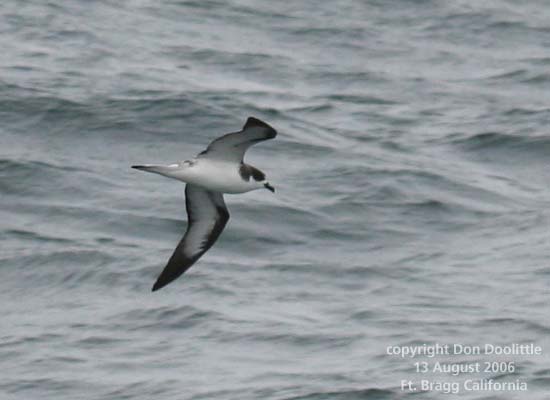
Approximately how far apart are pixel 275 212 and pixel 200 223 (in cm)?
351

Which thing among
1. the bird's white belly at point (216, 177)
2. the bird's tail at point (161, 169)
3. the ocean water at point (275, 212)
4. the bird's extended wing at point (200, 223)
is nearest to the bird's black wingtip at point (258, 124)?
the bird's tail at point (161, 169)

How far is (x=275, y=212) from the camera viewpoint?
1681 centimetres

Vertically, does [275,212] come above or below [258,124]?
below

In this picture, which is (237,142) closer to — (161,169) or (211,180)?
(211,180)

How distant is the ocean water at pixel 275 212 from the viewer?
13.8m

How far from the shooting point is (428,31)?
24.8 m

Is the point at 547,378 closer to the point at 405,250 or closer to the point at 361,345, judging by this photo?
the point at 361,345

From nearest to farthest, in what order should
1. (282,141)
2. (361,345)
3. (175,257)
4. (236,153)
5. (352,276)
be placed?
(236,153) < (175,257) < (361,345) < (352,276) < (282,141)

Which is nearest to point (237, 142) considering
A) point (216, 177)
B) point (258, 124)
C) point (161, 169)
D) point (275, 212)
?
point (216, 177)

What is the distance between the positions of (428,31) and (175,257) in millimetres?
12352

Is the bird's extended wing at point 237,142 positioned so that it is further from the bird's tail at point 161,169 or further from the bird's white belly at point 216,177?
the bird's tail at point 161,169

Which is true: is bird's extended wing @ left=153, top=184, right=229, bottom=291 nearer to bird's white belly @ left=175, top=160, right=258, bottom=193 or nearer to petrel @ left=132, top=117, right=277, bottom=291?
petrel @ left=132, top=117, right=277, bottom=291

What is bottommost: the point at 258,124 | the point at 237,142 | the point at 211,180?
the point at 211,180

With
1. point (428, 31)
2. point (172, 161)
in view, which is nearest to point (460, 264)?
point (172, 161)
